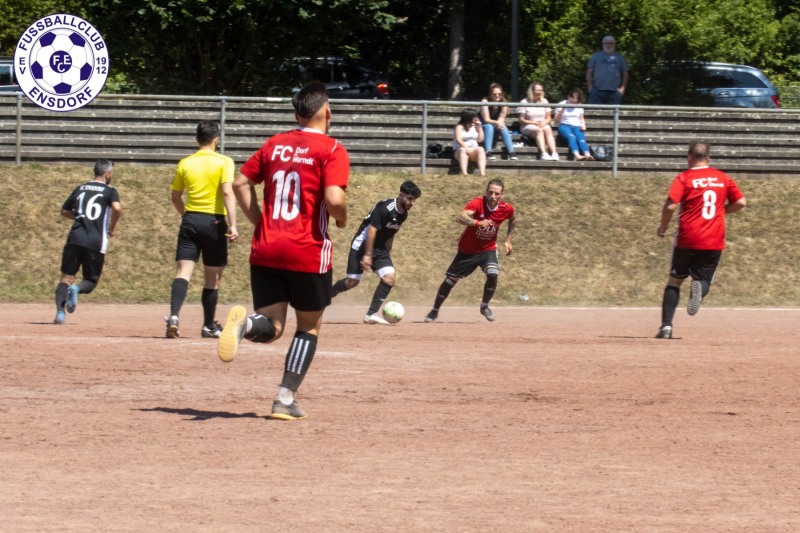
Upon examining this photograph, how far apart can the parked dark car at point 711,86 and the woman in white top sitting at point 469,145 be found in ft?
22.4

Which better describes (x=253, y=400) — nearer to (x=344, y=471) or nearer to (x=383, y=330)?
(x=344, y=471)

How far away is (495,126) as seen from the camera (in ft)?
73.7

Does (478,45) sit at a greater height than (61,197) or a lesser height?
greater

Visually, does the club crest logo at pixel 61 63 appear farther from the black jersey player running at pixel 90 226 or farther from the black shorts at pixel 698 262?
the black shorts at pixel 698 262

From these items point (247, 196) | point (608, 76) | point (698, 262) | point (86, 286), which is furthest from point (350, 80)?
point (247, 196)

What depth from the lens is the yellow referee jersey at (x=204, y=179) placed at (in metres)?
12.2

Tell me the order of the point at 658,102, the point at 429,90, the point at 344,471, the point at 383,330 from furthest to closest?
the point at 429,90, the point at 658,102, the point at 383,330, the point at 344,471

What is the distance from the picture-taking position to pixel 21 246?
1942 centimetres

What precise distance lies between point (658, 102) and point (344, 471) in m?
22.1

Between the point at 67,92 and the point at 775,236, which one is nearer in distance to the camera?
the point at 67,92

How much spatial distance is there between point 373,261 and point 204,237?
10.9ft

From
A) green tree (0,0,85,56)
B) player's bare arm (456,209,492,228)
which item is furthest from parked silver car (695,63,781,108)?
green tree (0,0,85,56)

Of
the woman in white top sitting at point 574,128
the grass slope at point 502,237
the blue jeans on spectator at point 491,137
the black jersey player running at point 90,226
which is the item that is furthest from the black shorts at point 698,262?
the woman in white top sitting at point 574,128

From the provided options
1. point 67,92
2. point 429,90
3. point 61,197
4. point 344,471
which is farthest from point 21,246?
point 429,90
